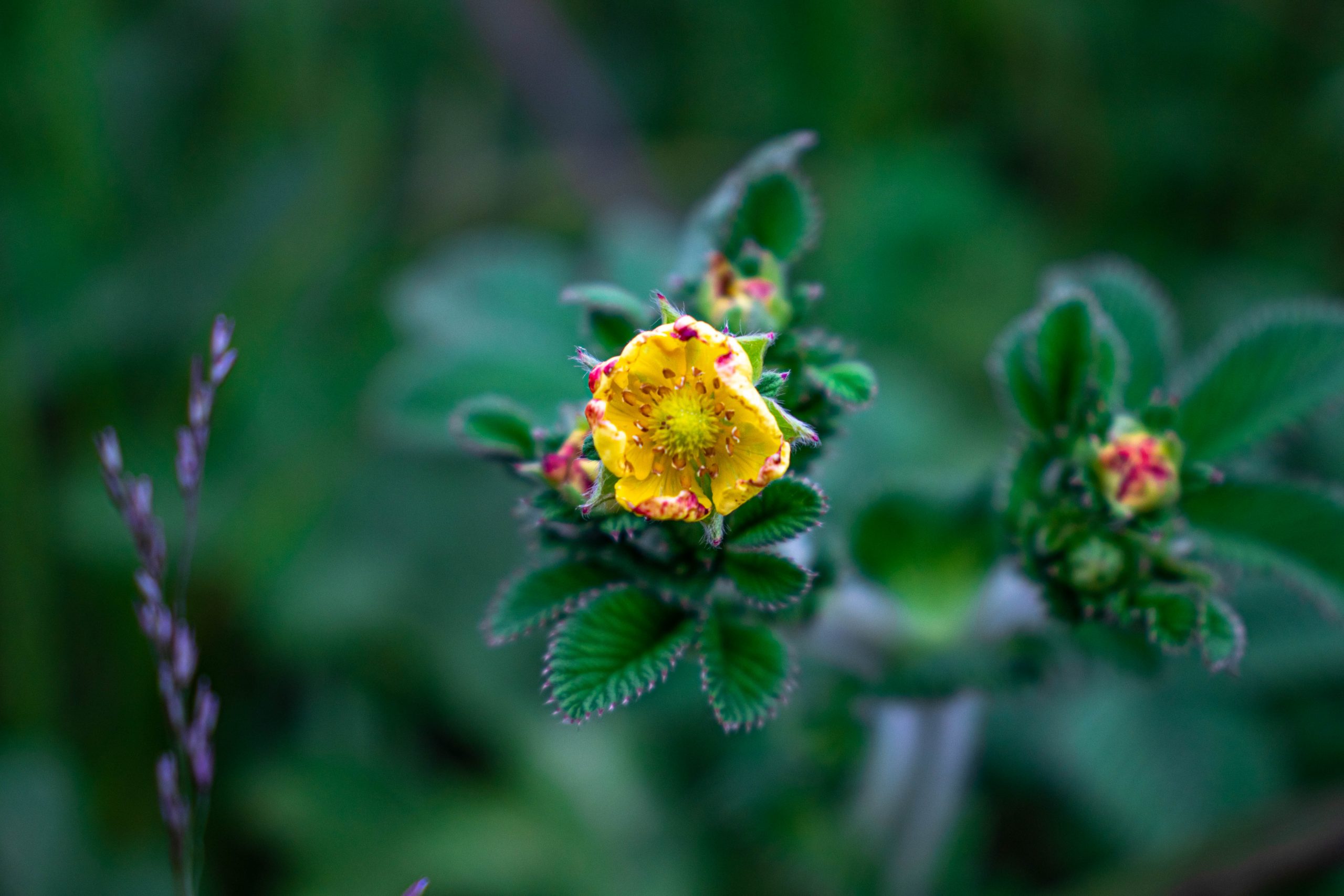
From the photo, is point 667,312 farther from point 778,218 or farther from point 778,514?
point 778,218

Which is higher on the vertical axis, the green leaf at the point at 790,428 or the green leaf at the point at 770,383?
the green leaf at the point at 770,383

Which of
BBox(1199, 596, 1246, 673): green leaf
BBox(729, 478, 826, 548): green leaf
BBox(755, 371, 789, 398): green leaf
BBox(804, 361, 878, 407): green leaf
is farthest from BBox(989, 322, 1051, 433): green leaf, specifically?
BBox(755, 371, 789, 398): green leaf

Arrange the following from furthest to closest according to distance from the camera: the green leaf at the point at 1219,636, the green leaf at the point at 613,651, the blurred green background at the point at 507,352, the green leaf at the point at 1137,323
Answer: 1. the blurred green background at the point at 507,352
2. the green leaf at the point at 1137,323
3. the green leaf at the point at 1219,636
4. the green leaf at the point at 613,651

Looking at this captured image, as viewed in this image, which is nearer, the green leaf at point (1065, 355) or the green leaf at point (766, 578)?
the green leaf at point (766, 578)

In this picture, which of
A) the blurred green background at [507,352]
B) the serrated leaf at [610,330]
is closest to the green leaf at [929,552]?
the blurred green background at [507,352]

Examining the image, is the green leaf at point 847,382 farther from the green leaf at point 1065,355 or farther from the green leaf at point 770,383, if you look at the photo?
the green leaf at point 1065,355

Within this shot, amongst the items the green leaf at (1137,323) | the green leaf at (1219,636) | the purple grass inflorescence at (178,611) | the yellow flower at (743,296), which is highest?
the green leaf at (1137,323)

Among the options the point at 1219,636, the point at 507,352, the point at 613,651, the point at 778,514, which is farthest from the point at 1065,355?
the point at 507,352

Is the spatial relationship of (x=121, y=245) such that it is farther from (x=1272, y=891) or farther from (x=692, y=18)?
(x=1272, y=891)
